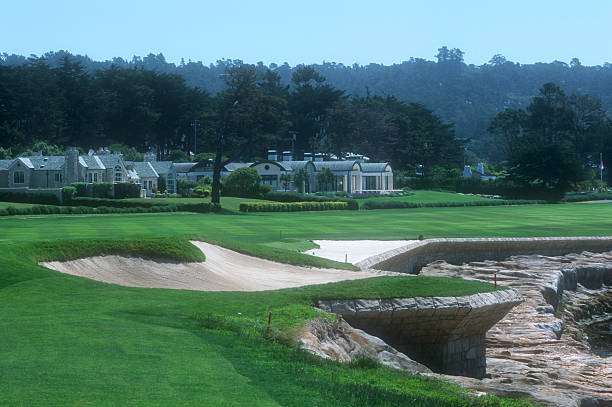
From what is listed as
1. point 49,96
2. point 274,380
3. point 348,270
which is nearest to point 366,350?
point 274,380

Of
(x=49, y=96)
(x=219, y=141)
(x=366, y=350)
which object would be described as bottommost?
(x=366, y=350)

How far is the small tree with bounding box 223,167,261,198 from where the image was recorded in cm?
8275

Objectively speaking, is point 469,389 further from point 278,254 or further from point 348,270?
point 278,254

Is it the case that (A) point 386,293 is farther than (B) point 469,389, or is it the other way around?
(A) point 386,293

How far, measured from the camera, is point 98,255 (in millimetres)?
18703

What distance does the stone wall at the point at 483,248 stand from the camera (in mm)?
30094

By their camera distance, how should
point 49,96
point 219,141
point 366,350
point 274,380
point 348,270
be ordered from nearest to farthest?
point 274,380 < point 366,350 < point 348,270 < point 219,141 < point 49,96

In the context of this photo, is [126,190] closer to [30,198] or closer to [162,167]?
[30,198]

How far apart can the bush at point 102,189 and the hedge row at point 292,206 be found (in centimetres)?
1527

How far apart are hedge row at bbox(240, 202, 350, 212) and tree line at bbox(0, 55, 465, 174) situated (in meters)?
49.1

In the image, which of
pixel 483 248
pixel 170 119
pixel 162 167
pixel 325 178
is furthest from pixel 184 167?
pixel 483 248

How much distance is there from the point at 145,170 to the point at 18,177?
14.8 m

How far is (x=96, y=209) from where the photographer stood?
56969 mm

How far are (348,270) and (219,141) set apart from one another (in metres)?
52.6
